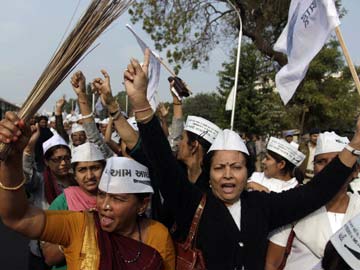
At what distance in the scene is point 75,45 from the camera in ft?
7.13

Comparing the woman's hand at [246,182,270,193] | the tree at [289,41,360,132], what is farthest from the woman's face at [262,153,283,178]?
the tree at [289,41,360,132]

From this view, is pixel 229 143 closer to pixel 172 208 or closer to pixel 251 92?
pixel 172 208

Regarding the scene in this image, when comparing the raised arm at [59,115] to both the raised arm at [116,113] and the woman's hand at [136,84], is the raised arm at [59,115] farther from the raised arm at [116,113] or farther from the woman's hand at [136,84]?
the woman's hand at [136,84]

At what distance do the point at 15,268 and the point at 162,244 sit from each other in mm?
3829

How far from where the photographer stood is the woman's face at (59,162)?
3908mm

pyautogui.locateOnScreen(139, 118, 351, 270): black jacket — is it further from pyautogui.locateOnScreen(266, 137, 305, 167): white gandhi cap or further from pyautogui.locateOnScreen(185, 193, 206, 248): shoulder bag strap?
pyautogui.locateOnScreen(266, 137, 305, 167): white gandhi cap

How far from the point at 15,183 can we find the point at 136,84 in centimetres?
72

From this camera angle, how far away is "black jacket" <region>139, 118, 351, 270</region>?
→ 2.28 metres

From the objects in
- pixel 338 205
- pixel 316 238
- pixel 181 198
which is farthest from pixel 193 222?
pixel 338 205

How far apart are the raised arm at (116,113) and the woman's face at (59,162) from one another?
2.38 ft

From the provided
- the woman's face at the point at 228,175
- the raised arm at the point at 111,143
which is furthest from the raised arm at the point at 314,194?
the raised arm at the point at 111,143

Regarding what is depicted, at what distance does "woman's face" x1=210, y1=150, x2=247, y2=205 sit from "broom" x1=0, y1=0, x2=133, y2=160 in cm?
89

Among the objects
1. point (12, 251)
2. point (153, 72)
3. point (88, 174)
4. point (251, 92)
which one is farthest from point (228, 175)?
point (251, 92)

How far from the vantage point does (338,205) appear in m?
2.70
